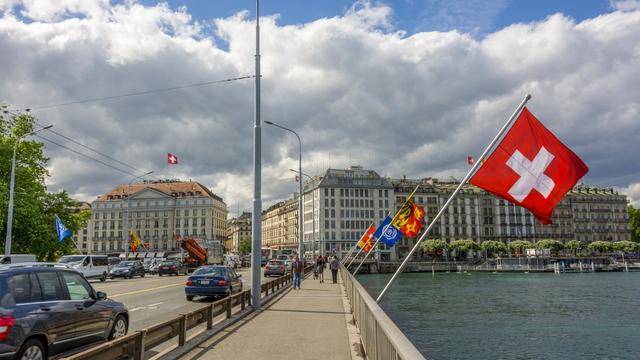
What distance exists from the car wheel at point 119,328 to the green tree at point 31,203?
32.2 m

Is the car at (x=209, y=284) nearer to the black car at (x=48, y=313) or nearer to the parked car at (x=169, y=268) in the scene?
the black car at (x=48, y=313)

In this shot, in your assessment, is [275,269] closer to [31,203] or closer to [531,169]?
[31,203]

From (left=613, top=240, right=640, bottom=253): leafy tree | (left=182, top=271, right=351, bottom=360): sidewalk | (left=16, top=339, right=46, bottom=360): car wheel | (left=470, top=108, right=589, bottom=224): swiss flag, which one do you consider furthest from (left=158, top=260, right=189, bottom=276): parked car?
(left=613, top=240, right=640, bottom=253): leafy tree

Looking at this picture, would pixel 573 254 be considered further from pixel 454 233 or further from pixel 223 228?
pixel 223 228

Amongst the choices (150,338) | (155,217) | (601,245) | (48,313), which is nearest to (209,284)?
(150,338)

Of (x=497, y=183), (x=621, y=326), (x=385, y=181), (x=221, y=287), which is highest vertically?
(x=385, y=181)

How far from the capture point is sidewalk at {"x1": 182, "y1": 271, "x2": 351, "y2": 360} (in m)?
10.0

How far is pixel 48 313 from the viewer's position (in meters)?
8.02

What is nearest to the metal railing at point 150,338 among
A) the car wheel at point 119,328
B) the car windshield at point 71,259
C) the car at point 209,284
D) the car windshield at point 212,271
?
the car wheel at point 119,328

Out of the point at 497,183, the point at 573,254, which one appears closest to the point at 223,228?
the point at 573,254

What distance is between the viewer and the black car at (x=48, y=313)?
23.8 feet

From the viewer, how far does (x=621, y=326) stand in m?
30.1

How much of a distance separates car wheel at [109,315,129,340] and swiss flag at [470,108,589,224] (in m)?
8.03

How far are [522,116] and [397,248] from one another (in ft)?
384
